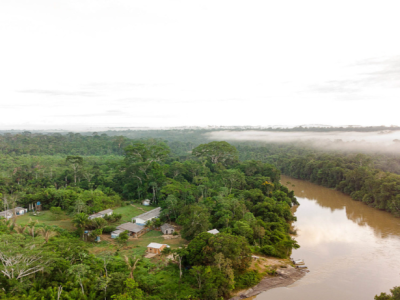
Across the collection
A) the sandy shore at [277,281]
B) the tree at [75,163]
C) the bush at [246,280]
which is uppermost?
the tree at [75,163]

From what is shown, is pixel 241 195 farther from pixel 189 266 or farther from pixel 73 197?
pixel 73 197

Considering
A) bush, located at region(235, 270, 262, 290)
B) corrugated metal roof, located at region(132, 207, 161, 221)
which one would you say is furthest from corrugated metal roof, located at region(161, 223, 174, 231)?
bush, located at region(235, 270, 262, 290)

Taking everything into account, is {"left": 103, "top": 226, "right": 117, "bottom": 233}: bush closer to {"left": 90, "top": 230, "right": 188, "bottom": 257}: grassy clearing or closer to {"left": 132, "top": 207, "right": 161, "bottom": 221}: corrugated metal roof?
{"left": 90, "top": 230, "right": 188, "bottom": 257}: grassy clearing

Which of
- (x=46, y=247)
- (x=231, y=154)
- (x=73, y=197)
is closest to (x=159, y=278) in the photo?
(x=46, y=247)

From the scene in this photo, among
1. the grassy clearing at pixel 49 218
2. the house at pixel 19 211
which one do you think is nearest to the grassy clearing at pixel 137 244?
the grassy clearing at pixel 49 218

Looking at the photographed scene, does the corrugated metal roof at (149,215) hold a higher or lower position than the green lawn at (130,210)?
higher

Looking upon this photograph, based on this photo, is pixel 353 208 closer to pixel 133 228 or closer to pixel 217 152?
pixel 217 152

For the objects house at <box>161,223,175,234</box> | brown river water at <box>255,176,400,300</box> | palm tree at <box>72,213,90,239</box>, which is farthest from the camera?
house at <box>161,223,175,234</box>

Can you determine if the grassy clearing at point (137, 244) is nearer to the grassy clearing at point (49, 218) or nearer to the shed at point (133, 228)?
the shed at point (133, 228)
